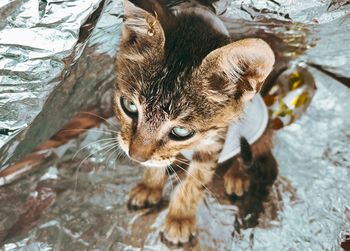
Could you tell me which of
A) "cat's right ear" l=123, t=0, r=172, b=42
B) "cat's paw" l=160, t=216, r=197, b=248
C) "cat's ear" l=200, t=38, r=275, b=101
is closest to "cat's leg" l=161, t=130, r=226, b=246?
"cat's paw" l=160, t=216, r=197, b=248

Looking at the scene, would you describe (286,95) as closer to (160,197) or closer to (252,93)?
(160,197)

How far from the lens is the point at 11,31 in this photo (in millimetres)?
938

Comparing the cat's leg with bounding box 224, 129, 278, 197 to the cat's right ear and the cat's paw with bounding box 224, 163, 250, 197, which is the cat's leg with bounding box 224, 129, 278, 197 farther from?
the cat's right ear

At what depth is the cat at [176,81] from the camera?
0.87 metres

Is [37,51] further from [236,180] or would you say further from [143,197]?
[236,180]

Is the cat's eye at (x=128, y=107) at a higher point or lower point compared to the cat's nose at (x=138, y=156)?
higher

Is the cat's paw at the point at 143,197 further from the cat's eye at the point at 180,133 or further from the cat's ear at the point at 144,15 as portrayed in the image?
the cat's ear at the point at 144,15

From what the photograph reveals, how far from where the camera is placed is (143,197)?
4.24ft

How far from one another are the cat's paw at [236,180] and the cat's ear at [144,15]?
488 mm

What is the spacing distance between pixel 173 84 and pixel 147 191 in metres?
0.44

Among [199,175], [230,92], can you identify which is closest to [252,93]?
[230,92]

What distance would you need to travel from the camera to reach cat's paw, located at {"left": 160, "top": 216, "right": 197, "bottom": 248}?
1201mm

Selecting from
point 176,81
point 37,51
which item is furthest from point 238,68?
point 37,51

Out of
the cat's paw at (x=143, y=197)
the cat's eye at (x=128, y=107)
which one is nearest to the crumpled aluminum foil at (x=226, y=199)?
the cat's paw at (x=143, y=197)
